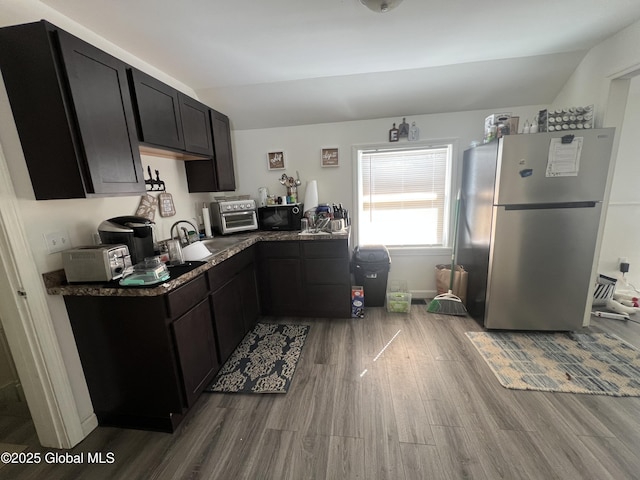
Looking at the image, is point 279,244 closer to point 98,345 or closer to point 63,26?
point 98,345

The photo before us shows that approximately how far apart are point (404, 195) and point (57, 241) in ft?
10.4

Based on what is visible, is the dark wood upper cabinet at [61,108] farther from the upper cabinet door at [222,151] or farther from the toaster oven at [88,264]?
the upper cabinet door at [222,151]

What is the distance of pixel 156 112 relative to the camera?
1.83m

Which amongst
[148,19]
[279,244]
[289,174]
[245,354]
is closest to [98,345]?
[245,354]

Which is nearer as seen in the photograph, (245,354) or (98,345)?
(98,345)

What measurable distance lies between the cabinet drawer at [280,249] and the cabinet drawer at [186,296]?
935mm

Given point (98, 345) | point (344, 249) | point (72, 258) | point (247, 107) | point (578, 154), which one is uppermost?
point (247, 107)

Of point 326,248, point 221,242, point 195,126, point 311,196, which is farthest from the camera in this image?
point 311,196

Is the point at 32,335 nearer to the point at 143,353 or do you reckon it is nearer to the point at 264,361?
the point at 143,353

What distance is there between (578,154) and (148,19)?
10.8ft

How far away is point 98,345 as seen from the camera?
4.91ft

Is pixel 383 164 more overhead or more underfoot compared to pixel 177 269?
more overhead

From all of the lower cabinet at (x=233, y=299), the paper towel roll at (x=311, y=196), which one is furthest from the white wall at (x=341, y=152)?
the lower cabinet at (x=233, y=299)

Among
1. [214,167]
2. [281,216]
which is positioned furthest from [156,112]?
[281,216]
